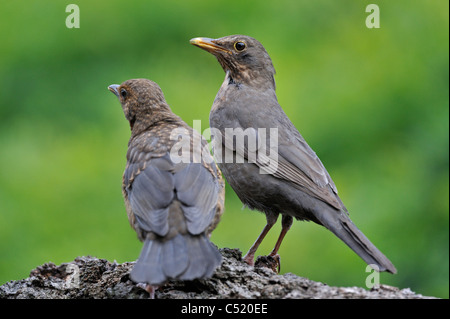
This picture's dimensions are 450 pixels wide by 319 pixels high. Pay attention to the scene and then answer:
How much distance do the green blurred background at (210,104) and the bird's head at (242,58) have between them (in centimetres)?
111

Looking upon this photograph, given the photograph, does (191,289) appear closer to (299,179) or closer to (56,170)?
(299,179)

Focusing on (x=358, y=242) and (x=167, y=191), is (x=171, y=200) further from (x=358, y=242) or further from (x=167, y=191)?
(x=358, y=242)

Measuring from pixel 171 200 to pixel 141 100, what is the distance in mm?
1223

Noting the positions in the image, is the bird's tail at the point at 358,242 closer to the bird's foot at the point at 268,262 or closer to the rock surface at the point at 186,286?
the rock surface at the point at 186,286

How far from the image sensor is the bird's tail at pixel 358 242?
4457 mm

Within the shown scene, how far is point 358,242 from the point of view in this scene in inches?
184

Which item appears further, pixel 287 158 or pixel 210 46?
pixel 210 46

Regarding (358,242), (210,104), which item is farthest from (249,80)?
(358,242)

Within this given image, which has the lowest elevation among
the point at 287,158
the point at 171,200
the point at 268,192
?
the point at 171,200

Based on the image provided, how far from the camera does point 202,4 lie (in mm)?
8453

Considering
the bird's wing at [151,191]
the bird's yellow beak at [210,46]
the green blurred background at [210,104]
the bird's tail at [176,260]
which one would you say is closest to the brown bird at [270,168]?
the bird's yellow beak at [210,46]

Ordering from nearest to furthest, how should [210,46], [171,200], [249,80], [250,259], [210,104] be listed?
[171,200]
[250,259]
[210,46]
[249,80]
[210,104]

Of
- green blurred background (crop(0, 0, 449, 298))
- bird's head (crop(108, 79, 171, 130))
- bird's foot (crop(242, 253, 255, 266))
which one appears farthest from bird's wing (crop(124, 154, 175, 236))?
green blurred background (crop(0, 0, 449, 298))
